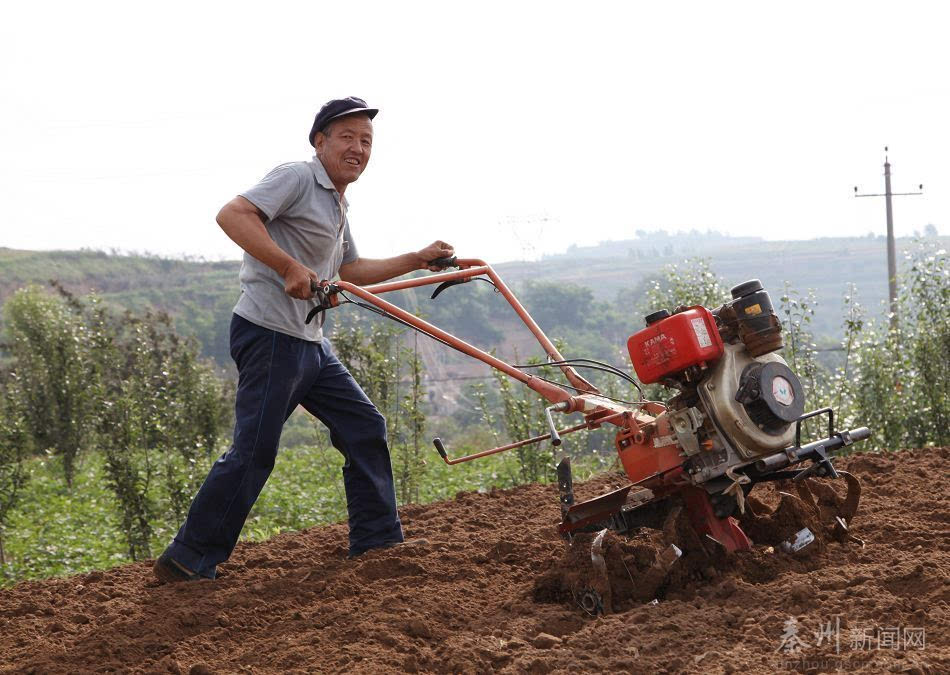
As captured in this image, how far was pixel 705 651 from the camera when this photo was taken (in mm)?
2930

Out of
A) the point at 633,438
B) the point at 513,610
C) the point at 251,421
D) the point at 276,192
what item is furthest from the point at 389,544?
the point at 276,192

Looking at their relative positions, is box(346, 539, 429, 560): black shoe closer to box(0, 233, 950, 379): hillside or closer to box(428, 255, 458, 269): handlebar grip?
box(428, 255, 458, 269): handlebar grip

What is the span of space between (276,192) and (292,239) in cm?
27

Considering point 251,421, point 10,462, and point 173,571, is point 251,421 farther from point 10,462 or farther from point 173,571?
point 10,462

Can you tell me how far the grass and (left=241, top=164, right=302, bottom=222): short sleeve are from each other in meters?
2.60

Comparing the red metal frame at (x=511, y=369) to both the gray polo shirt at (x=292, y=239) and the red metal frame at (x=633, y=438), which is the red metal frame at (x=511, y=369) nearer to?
the red metal frame at (x=633, y=438)

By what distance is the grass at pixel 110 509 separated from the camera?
7254mm

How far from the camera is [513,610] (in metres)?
3.69

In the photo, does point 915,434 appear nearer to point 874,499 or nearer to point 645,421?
point 874,499

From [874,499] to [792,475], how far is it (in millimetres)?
1245

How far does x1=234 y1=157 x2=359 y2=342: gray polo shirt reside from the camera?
4.30 m

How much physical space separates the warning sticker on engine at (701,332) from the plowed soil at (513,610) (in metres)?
0.81

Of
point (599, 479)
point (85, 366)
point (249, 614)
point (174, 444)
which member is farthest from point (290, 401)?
point (85, 366)

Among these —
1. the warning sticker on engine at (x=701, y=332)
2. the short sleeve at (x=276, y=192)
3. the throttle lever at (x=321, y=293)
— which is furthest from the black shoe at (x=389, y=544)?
the warning sticker on engine at (x=701, y=332)
